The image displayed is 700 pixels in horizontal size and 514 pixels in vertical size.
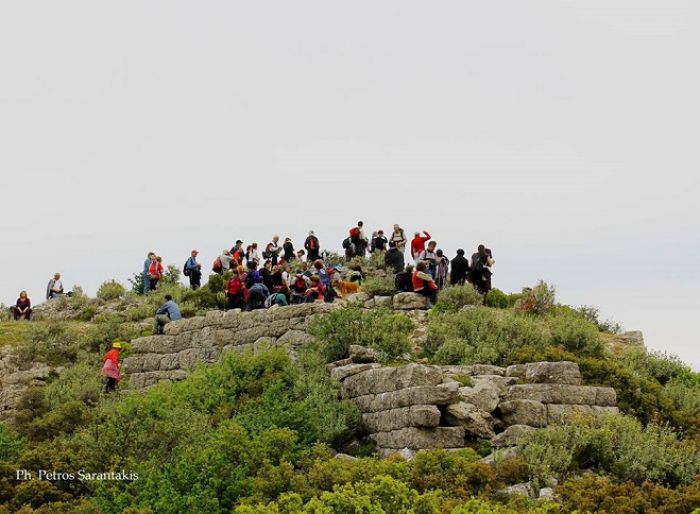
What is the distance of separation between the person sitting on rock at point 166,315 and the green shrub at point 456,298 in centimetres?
727

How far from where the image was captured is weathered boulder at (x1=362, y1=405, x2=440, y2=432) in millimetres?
20266

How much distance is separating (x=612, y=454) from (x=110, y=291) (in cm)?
2165

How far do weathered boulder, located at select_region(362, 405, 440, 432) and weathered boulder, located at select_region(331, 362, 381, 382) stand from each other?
123cm

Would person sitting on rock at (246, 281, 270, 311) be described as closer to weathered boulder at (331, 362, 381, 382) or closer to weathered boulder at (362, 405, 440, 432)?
weathered boulder at (331, 362, 381, 382)

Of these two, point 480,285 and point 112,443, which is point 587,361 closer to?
point 480,285

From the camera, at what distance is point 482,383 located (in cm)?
2156

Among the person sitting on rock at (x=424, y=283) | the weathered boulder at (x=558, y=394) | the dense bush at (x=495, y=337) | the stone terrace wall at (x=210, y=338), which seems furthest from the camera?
the person sitting on rock at (x=424, y=283)

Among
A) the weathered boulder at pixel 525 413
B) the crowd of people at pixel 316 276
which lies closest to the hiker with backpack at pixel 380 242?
the crowd of people at pixel 316 276

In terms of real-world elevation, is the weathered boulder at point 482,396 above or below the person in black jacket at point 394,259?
below

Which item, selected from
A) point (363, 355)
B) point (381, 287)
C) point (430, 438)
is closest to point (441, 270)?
point (381, 287)

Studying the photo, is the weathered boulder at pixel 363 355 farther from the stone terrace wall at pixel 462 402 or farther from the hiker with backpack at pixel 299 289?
the hiker with backpack at pixel 299 289

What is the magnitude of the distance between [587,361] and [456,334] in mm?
3059

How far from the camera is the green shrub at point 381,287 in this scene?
29.5 m

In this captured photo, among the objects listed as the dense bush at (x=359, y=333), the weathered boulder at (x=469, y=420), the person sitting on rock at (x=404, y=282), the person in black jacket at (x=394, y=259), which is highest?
the person in black jacket at (x=394, y=259)
